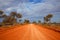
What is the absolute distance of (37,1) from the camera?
8.50m

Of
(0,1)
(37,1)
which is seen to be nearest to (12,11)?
(0,1)

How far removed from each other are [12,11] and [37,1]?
1.43m

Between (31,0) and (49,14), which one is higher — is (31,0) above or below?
above

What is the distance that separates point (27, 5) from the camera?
8.45m

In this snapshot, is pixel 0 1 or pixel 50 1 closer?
pixel 0 1

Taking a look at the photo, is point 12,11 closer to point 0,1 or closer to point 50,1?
point 0,1

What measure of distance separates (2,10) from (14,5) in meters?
0.68

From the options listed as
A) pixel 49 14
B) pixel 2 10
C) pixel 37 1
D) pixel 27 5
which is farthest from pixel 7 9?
pixel 49 14

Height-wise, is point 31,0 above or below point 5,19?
above

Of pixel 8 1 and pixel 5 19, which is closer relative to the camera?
pixel 8 1

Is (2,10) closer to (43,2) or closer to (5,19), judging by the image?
(5,19)

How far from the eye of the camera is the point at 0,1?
8.46 metres

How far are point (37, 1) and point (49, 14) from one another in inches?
38.4

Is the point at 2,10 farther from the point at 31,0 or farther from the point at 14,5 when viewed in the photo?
the point at 31,0
